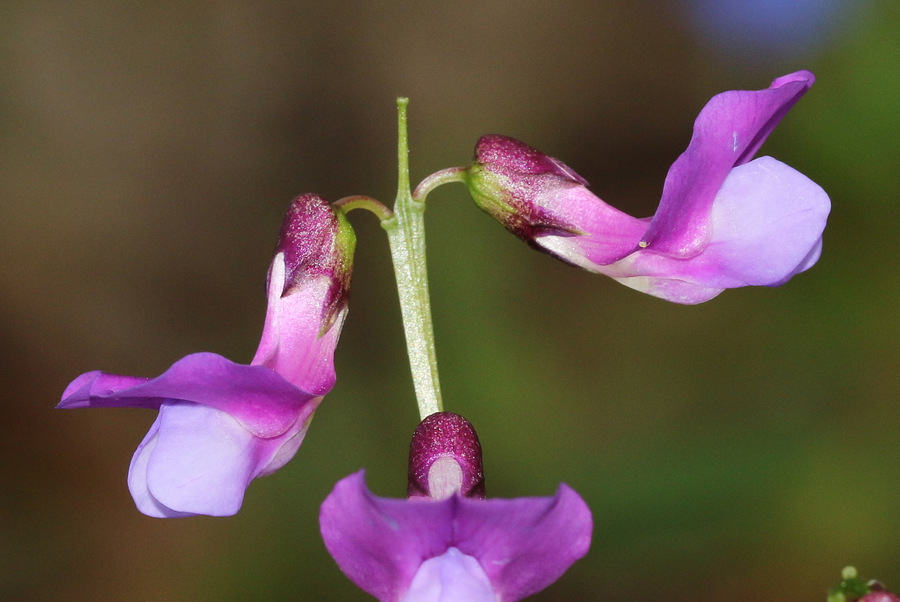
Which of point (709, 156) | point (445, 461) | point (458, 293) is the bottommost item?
point (445, 461)

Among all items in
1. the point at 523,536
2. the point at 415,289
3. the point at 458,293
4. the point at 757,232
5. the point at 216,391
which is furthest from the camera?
the point at 458,293

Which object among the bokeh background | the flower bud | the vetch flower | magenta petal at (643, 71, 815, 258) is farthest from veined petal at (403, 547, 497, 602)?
the bokeh background

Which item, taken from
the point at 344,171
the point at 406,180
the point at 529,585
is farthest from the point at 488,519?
the point at 344,171

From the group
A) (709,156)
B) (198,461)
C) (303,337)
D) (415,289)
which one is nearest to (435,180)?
(415,289)

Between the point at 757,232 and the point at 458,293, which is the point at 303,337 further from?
the point at 458,293

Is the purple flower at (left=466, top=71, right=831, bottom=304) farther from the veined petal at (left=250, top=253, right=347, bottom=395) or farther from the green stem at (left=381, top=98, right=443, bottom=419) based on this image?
the veined petal at (left=250, top=253, right=347, bottom=395)

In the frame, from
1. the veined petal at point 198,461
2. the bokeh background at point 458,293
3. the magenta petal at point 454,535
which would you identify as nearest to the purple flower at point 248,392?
the veined petal at point 198,461

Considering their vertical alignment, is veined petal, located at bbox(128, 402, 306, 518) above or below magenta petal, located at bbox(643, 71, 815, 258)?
below
